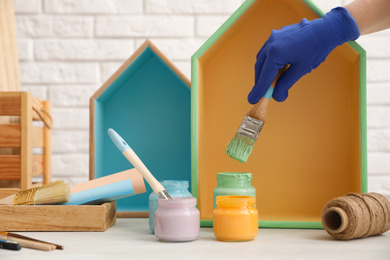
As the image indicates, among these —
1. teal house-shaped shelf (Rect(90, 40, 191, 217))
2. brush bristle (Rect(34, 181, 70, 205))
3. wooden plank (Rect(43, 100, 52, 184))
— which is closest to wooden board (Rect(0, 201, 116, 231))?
brush bristle (Rect(34, 181, 70, 205))

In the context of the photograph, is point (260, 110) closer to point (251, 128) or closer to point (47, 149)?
point (251, 128)

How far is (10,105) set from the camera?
1.07 meters

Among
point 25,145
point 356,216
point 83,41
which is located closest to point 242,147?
point 356,216

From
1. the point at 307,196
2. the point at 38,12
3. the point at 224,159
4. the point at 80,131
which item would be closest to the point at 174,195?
the point at 224,159

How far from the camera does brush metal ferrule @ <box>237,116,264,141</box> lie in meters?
0.83

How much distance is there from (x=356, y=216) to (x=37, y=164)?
0.93m

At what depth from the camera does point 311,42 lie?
0.87m

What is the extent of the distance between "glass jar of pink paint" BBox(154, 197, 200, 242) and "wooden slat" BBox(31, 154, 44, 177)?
621 mm

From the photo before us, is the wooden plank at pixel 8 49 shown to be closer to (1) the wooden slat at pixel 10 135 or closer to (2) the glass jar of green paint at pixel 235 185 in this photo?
(1) the wooden slat at pixel 10 135

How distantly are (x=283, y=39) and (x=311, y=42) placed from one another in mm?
59

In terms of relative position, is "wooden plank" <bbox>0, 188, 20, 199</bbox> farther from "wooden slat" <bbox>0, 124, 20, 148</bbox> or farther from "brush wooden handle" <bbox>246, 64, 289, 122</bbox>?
"brush wooden handle" <bbox>246, 64, 289, 122</bbox>

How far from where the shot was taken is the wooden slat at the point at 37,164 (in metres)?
1.23

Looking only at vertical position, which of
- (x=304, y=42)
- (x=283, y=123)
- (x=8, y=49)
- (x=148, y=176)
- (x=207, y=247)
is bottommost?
(x=207, y=247)

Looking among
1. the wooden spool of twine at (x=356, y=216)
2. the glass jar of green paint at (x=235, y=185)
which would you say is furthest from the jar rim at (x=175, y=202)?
the wooden spool of twine at (x=356, y=216)
